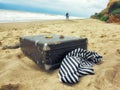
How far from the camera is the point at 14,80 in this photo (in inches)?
117

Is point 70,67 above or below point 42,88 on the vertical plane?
above

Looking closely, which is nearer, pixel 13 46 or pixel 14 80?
pixel 14 80

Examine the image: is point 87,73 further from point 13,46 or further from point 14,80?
point 13,46

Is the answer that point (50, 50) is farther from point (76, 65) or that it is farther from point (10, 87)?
point (10, 87)

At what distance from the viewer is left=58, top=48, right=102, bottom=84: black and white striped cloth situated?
9.50ft

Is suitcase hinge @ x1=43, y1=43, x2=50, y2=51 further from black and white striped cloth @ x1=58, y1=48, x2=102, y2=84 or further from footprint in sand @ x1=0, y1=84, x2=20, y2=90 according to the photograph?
footprint in sand @ x1=0, y1=84, x2=20, y2=90

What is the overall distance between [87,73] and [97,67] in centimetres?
34

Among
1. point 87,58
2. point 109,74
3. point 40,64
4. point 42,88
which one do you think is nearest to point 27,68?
point 40,64

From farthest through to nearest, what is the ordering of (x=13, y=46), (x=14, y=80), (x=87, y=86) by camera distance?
(x=13, y=46)
(x=14, y=80)
(x=87, y=86)

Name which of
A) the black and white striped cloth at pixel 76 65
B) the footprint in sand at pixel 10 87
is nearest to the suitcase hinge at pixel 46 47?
the black and white striped cloth at pixel 76 65

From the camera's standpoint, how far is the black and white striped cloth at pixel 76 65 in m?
2.90

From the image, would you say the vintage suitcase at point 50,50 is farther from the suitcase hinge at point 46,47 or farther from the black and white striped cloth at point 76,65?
the black and white striped cloth at point 76,65

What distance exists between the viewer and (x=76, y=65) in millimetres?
3084

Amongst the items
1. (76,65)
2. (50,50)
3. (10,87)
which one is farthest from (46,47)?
(10,87)
